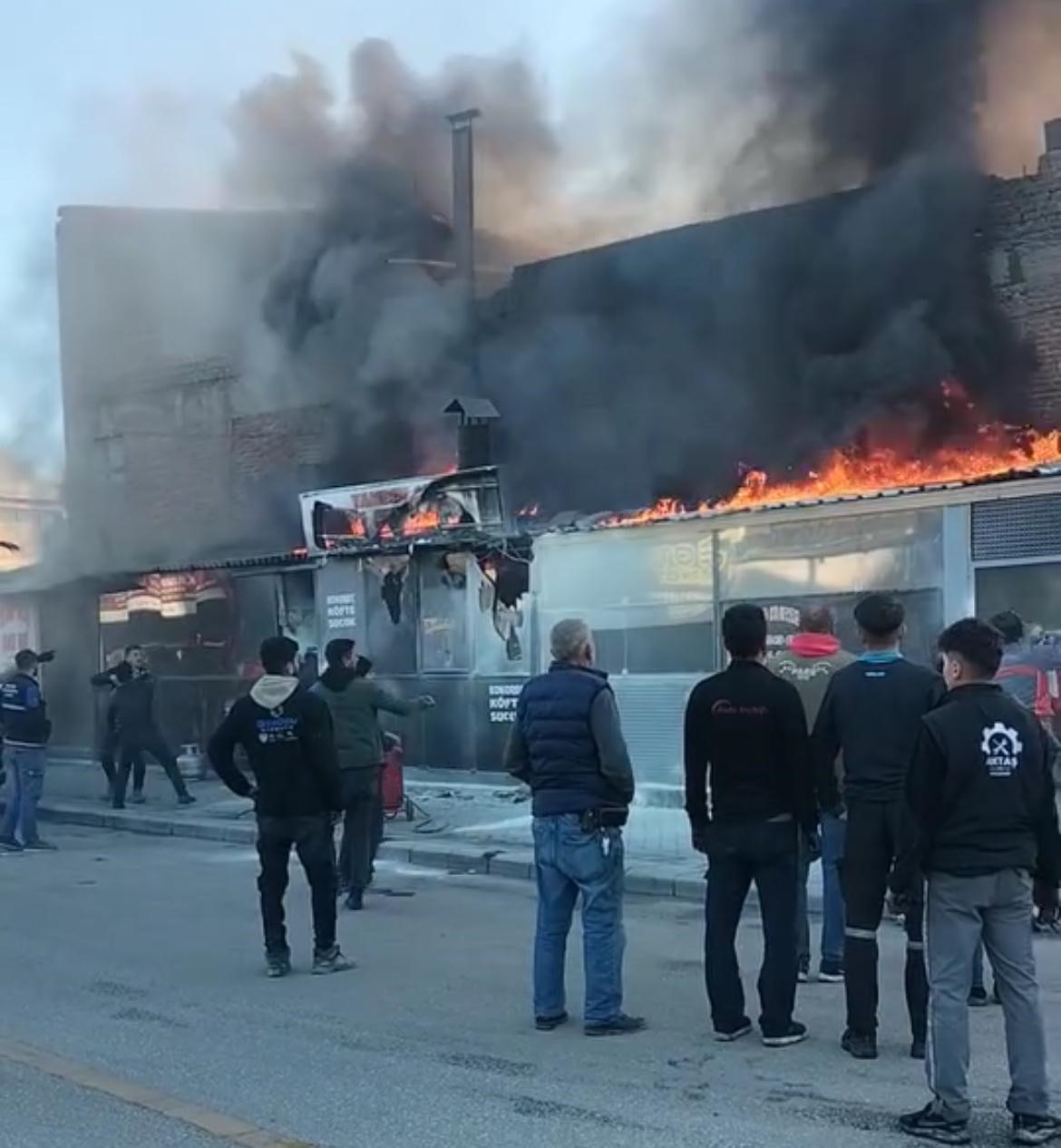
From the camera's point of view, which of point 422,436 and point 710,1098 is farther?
point 422,436

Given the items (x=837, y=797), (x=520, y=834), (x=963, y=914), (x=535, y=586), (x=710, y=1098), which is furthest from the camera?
(x=535, y=586)

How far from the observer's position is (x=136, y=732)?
52.7 feet

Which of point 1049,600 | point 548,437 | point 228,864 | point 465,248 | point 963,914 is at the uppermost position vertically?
point 465,248

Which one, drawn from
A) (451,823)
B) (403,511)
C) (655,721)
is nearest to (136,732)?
(403,511)

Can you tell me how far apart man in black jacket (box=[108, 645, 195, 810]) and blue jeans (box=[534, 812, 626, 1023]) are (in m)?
10.1

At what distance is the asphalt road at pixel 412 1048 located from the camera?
Result: 5008mm

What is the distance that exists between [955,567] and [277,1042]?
7551 millimetres

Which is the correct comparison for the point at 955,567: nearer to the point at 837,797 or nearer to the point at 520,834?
the point at 520,834

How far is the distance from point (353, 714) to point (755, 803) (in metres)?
4.11

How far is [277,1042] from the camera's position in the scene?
6195 mm

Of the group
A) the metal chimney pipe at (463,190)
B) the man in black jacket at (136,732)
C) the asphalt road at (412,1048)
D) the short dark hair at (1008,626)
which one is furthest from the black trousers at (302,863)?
the metal chimney pipe at (463,190)

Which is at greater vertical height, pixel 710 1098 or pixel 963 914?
pixel 963 914

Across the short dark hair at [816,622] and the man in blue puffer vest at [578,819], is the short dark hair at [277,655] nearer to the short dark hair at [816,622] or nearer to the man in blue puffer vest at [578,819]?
the man in blue puffer vest at [578,819]

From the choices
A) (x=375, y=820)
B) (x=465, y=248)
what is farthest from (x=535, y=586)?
(x=465, y=248)
